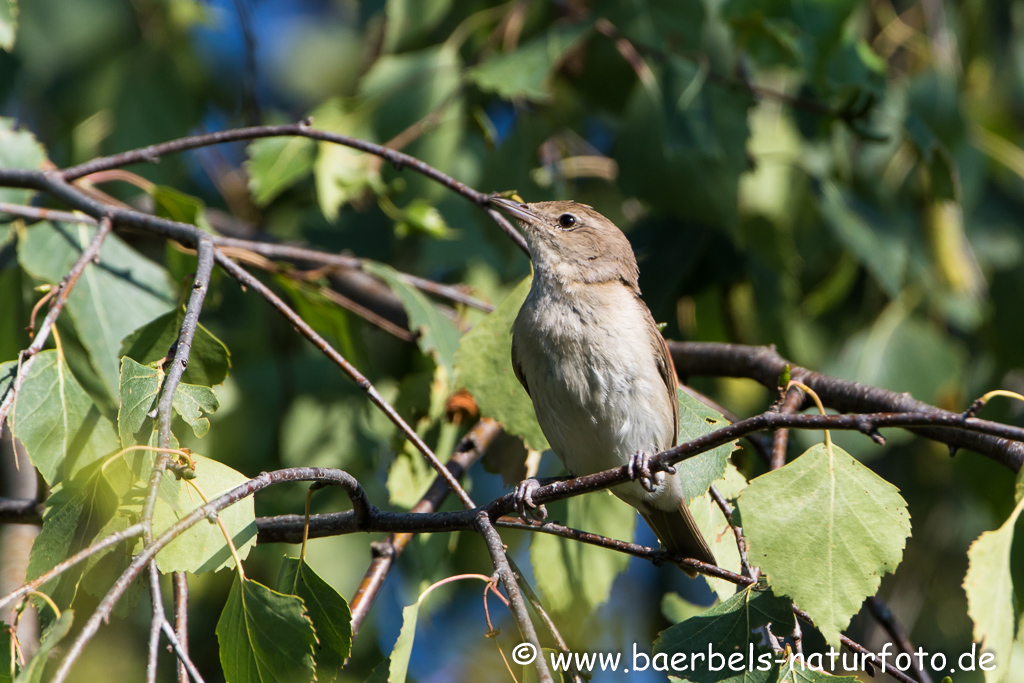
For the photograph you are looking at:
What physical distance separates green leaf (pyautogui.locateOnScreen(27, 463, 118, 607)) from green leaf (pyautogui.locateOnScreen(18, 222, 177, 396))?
3.84 feet

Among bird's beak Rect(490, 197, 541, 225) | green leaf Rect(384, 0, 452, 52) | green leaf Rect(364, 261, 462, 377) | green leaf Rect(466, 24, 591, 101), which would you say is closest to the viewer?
green leaf Rect(364, 261, 462, 377)

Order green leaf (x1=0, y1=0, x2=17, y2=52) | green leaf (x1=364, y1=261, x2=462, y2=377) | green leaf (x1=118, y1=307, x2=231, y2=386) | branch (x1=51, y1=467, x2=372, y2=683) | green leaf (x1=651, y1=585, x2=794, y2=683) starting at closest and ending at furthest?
1. branch (x1=51, y1=467, x2=372, y2=683)
2. green leaf (x1=651, y1=585, x2=794, y2=683)
3. green leaf (x1=118, y1=307, x2=231, y2=386)
4. green leaf (x1=0, y1=0, x2=17, y2=52)
5. green leaf (x1=364, y1=261, x2=462, y2=377)

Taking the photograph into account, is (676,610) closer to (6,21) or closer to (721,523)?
(721,523)

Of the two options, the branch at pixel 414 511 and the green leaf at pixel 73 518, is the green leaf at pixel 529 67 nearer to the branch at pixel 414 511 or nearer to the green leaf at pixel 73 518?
the branch at pixel 414 511

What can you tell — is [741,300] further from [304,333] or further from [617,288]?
[304,333]

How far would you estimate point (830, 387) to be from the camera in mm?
3615

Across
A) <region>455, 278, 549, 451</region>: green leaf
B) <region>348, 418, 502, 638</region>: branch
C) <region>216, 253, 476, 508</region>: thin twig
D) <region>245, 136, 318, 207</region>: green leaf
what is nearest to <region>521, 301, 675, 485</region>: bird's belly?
<region>455, 278, 549, 451</region>: green leaf

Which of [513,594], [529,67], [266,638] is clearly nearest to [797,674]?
[513,594]

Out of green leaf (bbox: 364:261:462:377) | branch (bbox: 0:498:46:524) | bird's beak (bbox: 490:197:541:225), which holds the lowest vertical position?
branch (bbox: 0:498:46:524)

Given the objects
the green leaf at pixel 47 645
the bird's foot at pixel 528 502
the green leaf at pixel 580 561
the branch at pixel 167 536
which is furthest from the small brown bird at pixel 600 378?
the green leaf at pixel 47 645

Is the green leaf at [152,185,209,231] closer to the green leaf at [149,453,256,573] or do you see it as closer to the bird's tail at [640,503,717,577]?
the green leaf at [149,453,256,573]

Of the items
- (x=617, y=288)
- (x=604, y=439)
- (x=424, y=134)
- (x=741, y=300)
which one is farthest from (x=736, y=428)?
(x=741, y=300)

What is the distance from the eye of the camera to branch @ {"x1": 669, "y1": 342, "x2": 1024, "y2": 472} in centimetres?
295

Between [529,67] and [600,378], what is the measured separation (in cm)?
180
